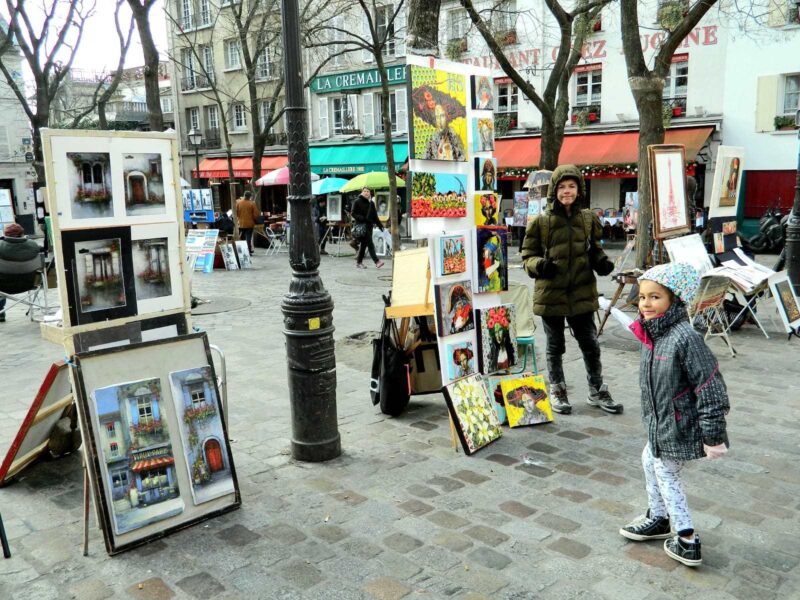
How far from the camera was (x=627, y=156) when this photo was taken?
20.3m

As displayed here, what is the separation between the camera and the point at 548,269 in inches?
207

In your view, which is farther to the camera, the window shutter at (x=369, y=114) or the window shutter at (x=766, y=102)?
the window shutter at (x=369, y=114)

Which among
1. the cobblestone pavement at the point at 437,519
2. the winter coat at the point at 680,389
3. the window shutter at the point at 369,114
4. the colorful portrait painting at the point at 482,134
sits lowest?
the cobblestone pavement at the point at 437,519

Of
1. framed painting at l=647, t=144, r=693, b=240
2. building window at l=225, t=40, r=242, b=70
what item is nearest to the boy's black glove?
framed painting at l=647, t=144, r=693, b=240

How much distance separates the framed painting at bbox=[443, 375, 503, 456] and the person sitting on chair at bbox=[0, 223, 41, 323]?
722 cm

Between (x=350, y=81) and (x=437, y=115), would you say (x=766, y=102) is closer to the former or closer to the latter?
(x=350, y=81)

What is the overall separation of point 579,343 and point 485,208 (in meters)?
1.39

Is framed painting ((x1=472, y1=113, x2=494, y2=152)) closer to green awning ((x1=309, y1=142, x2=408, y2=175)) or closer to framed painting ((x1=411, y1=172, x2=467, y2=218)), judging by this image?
framed painting ((x1=411, y1=172, x2=467, y2=218))

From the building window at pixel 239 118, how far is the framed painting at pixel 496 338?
30702 mm

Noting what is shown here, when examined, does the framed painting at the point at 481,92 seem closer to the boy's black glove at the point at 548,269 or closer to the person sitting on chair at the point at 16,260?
the boy's black glove at the point at 548,269

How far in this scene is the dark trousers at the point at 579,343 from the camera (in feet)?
17.9

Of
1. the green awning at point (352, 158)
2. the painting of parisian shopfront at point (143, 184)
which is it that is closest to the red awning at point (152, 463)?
the painting of parisian shopfront at point (143, 184)

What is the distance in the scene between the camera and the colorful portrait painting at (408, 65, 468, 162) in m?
4.32

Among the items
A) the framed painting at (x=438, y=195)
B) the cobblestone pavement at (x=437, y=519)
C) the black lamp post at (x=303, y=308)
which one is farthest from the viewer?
the framed painting at (x=438, y=195)
